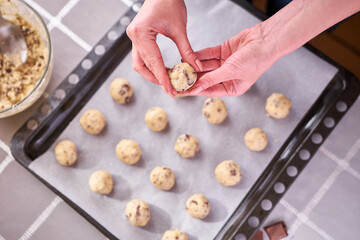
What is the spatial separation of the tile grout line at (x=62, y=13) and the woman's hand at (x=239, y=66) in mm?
680

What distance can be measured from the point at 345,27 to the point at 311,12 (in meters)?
0.85

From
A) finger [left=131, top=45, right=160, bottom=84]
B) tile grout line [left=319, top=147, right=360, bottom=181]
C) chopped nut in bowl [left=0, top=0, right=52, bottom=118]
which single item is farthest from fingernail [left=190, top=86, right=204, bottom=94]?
tile grout line [left=319, top=147, right=360, bottom=181]

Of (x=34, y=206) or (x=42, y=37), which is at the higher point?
(x=42, y=37)

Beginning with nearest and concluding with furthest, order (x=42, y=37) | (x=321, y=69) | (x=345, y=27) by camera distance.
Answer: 1. (x=42, y=37)
2. (x=321, y=69)
3. (x=345, y=27)

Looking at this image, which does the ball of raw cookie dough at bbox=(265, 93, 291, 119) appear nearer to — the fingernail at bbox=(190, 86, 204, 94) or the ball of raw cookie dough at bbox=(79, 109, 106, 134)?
the fingernail at bbox=(190, 86, 204, 94)

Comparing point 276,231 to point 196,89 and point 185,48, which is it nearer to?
point 196,89

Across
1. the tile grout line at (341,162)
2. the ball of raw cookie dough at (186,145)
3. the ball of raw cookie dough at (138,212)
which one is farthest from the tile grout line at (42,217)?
the tile grout line at (341,162)

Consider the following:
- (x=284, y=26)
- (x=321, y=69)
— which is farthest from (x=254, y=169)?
(x=284, y=26)

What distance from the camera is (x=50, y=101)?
1.48m

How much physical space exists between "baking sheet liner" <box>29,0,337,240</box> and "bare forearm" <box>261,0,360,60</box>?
1.34 ft

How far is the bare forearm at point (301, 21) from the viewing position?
3.42ft

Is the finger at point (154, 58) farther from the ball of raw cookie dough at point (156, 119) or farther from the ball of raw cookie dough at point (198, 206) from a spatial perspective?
the ball of raw cookie dough at point (198, 206)

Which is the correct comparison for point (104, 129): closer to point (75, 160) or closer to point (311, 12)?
point (75, 160)

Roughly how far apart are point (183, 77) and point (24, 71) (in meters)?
0.69
